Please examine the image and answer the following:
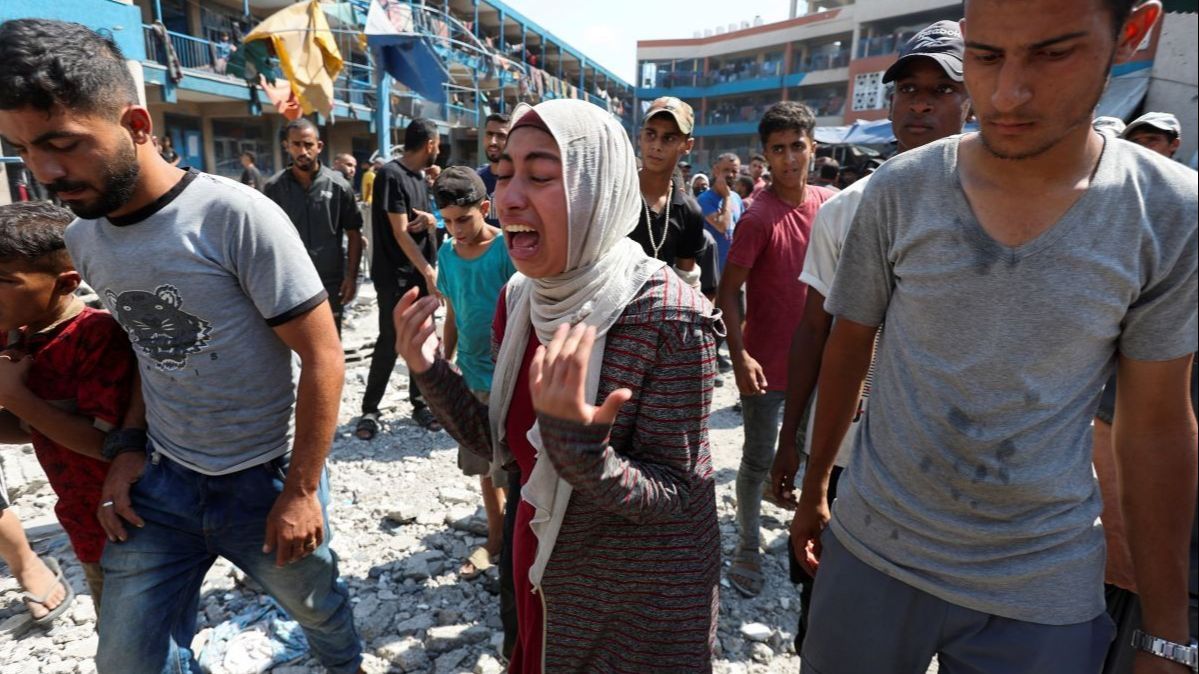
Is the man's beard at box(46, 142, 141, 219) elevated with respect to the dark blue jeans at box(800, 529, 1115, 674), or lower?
elevated

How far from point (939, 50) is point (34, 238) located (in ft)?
9.70

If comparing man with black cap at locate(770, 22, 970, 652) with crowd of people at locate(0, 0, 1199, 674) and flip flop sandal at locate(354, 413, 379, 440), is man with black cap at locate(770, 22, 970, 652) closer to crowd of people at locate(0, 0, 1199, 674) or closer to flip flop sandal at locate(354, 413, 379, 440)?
crowd of people at locate(0, 0, 1199, 674)

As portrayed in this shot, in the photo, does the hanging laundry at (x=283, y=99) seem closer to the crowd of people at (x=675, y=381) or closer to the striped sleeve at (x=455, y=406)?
the crowd of people at (x=675, y=381)

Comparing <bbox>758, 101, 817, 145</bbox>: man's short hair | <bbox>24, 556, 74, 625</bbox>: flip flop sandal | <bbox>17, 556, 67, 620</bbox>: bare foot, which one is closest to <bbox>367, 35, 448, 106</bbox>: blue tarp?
<bbox>758, 101, 817, 145</bbox>: man's short hair

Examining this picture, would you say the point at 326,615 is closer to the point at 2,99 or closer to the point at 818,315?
the point at 2,99

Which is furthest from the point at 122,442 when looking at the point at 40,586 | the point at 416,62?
the point at 416,62

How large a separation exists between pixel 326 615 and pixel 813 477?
157cm

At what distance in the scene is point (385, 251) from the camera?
190 inches

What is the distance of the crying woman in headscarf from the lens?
4.78ft

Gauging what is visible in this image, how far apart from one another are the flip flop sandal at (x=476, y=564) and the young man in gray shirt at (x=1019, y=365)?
208cm

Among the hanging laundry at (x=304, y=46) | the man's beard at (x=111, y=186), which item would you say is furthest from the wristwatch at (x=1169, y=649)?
the hanging laundry at (x=304, y=46)

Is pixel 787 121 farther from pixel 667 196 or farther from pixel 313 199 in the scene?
pixel 313 199

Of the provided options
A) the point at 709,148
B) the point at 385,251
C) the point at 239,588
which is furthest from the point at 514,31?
the point at 239,588

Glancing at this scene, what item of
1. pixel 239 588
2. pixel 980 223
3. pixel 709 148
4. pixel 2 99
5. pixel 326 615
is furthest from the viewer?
pixel 709 148
